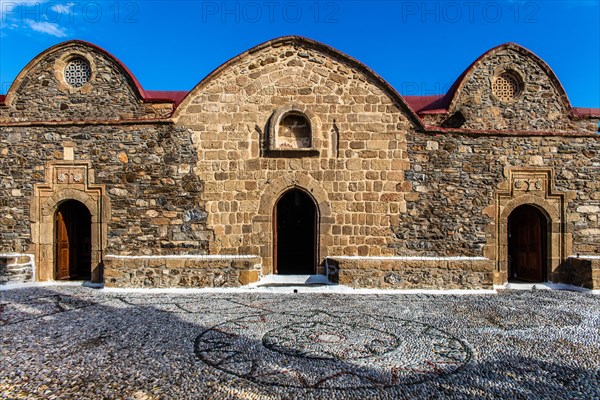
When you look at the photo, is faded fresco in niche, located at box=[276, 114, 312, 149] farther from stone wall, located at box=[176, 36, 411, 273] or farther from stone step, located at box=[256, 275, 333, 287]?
stone step, located at box=[256, 275, 333, 287]

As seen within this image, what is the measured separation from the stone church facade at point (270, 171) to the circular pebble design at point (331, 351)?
8.62 feet

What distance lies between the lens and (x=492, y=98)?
A: 892 cm

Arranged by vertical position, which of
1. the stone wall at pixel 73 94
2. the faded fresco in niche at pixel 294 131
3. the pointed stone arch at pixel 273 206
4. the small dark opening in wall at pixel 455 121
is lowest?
the pointed stone arch at pixel 273 206

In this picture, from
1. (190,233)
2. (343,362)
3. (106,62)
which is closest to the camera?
(343,362)

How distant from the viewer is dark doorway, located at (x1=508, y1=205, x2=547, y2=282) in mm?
8766

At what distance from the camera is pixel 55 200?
27.9 ft

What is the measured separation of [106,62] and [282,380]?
836 centimetres

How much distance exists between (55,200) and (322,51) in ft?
22.9

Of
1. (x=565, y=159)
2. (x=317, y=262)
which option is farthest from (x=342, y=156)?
(x=565, y=159)

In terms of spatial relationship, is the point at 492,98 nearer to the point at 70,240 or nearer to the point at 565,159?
the point at 565,159

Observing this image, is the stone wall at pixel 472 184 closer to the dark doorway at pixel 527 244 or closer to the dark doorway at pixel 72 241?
the dark doorway at pixel 527 244

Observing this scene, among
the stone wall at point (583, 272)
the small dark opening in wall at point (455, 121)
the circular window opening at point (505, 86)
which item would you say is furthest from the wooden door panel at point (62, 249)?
the stone wall at point (583, 272)

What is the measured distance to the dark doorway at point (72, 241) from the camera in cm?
877

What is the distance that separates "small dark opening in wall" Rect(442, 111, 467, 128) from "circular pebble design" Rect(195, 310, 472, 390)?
5.57 meters
